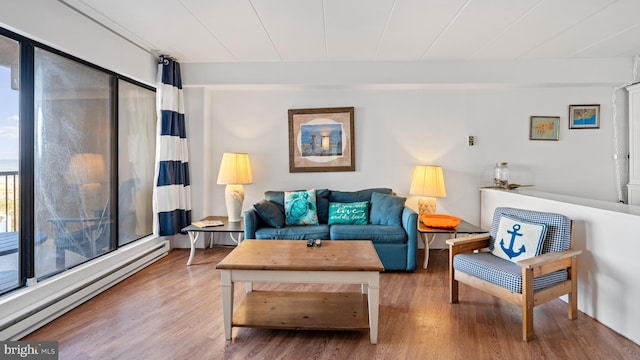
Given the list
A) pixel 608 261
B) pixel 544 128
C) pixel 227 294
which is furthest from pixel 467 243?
pixel 544 128

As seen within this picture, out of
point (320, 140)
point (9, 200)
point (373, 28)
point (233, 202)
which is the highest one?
point (373, 28)

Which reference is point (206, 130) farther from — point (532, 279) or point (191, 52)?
point (532, 279)

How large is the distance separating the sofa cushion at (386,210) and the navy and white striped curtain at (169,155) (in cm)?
236

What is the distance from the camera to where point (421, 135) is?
389 cm

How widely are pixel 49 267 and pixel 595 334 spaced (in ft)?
13.2

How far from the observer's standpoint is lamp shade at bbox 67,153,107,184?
2.51m

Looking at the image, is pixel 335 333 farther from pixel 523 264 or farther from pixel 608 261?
pixel 608 261

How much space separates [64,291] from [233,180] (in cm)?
180

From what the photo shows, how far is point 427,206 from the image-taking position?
12.0ft

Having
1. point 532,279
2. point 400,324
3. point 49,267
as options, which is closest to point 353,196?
point 400,324

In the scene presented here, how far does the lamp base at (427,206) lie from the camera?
3.64m

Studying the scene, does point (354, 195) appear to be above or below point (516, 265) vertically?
above

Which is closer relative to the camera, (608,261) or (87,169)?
(608,261)

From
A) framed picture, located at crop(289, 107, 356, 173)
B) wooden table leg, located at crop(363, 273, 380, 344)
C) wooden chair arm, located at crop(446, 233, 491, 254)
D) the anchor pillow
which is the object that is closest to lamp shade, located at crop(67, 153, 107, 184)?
framed picture, located at crop(289, 107, 356, 173)
